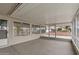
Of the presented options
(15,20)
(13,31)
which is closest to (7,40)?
(13,31)

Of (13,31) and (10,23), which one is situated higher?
(10,23)

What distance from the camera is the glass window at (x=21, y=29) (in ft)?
26.5

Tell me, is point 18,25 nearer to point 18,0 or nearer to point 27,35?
point 27,35

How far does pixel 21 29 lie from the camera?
8.88 metres

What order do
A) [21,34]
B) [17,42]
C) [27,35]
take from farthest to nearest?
[27,35] < [21,34] < [17,42]

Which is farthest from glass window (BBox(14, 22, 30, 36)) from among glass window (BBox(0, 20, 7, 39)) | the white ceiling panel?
the white ceiling panel

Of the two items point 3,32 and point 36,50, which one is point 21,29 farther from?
point 36,50

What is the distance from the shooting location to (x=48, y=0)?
106 inches

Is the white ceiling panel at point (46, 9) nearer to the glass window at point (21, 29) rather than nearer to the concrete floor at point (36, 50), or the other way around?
the glass window at point (21, 29)

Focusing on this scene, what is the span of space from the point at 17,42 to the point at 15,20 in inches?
75.8

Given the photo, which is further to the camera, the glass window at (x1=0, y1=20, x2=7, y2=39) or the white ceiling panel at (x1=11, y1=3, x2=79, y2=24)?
the glass window at (x1=0, y1=20, x2=7, y2=39)

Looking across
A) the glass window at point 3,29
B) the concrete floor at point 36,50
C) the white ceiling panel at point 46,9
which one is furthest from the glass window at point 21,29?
the white ceiling panel at point 46,9

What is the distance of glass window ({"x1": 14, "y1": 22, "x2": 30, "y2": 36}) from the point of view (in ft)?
26.5

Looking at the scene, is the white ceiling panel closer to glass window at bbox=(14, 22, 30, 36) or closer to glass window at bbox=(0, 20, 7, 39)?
glass window at bbox=(0, 20, 7, 39)
